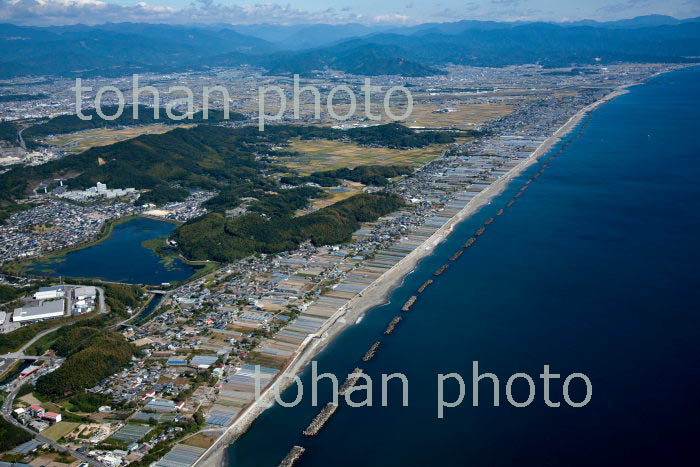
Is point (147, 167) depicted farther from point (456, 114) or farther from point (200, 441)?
point (456, 114)

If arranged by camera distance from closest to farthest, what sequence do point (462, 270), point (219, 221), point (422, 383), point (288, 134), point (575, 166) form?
point (422, 383)
point (462, 270)
point (219, 221)
point (575, 166)
point (288, 134)

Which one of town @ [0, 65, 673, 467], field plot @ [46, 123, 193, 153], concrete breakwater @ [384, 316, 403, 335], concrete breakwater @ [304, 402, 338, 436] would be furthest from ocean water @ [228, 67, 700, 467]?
field plot @ [46, 123, 193, 153]

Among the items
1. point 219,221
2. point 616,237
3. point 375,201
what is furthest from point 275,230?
point 616,237

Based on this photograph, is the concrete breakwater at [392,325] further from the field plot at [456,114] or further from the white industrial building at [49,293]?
the field plot at [456,114]

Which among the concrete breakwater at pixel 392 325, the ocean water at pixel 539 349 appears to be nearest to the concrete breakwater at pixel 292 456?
the ocean water at pixel 539 349

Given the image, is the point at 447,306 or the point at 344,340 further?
the point at 447,306

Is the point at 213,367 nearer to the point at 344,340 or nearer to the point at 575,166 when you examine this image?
the point at 344,340
